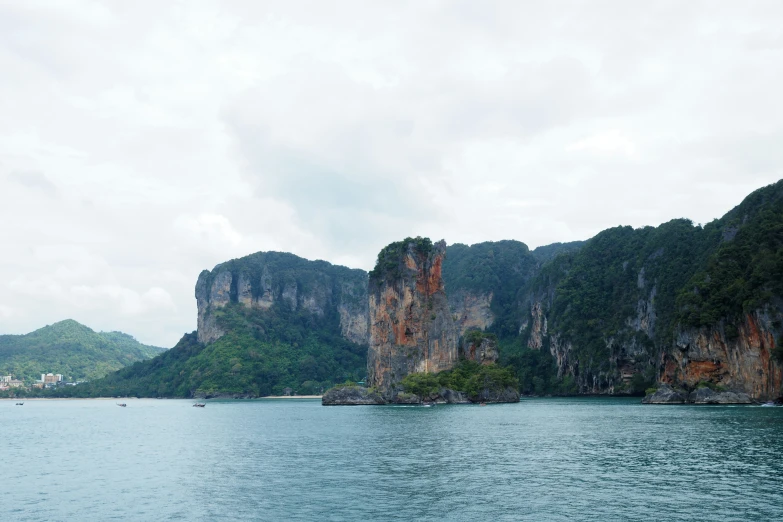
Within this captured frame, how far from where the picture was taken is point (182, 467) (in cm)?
4569

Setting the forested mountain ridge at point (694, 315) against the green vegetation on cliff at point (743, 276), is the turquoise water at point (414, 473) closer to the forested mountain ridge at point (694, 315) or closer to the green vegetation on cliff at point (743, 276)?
the forested mountain ridge at point (694, 315)

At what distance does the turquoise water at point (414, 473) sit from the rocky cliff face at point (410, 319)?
235ft

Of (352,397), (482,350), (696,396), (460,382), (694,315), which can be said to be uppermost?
(694,315)

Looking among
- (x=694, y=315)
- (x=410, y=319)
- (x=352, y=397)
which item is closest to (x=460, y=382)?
(x=410, y=319)

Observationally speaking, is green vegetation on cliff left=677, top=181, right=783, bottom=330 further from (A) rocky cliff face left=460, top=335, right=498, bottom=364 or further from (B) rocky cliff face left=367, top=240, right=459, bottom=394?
(B) rocky cliff face left=367, top=240, right=459, bottom=394

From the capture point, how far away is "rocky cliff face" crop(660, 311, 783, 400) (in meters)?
96.4

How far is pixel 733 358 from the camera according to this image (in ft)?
345

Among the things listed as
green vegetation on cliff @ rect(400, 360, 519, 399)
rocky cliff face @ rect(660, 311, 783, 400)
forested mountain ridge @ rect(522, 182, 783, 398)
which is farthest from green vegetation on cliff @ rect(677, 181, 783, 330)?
green vegetation on cliff @ rect(400, 360, 519, 399)

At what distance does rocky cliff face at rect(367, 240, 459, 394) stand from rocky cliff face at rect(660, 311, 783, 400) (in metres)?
47.5

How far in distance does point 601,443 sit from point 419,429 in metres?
22.1

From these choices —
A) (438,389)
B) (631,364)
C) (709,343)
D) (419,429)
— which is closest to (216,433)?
(419,429)

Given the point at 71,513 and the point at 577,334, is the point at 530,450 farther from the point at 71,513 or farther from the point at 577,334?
the point at 577,334

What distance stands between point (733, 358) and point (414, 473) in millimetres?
84169

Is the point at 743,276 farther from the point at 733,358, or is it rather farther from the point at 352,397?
the point at 352,397
